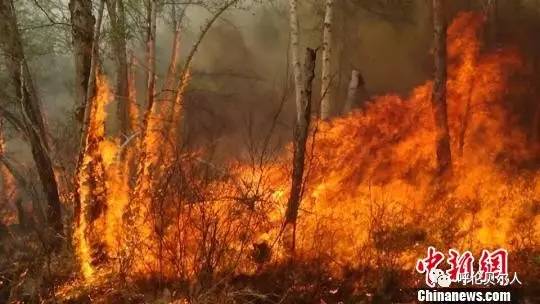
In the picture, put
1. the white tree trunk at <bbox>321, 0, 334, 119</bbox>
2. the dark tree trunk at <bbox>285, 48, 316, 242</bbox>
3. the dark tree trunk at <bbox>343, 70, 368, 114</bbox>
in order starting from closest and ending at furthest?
the dark tree trunk at <bbox>285, 48, 316, 242</bbox>
the white tree trunk at <bbox>321, 0, 334, 119</bbox>
the dark tree trunk at <bbox>343, 70, 368, 114</bbox>

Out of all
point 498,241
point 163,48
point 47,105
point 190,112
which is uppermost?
point 163,48

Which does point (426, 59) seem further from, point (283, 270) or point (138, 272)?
point (138, 272)

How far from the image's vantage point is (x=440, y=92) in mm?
12422

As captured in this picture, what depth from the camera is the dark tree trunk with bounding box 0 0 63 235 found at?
1109cm

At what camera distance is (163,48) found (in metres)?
26.8

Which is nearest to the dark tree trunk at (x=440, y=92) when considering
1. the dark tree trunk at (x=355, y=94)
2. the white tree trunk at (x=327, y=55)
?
the white tree trunk at (x=327, y=55)

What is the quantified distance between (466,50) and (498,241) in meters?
6.45

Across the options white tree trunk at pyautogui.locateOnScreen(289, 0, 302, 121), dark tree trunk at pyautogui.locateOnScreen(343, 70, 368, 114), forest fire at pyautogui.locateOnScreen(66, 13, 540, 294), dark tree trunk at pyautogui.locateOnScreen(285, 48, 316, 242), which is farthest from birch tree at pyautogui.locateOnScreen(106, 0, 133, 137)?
dark tree trunk at pyautogui.locateOnScreen(343, 70, 368, 114)

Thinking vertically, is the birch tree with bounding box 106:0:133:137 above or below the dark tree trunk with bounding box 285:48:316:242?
above

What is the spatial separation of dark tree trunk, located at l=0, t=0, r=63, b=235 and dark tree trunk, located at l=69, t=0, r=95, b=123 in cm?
179

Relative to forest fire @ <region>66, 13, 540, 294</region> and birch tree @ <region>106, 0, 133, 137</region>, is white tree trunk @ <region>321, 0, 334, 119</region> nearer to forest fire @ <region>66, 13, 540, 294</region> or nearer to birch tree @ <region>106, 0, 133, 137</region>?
forest fire @ <region>66, 13, 540, 294</region>

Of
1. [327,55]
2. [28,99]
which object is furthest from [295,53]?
[28,99]

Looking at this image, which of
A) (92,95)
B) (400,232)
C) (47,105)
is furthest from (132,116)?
(47,105)

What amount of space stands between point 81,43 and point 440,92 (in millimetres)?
8103
